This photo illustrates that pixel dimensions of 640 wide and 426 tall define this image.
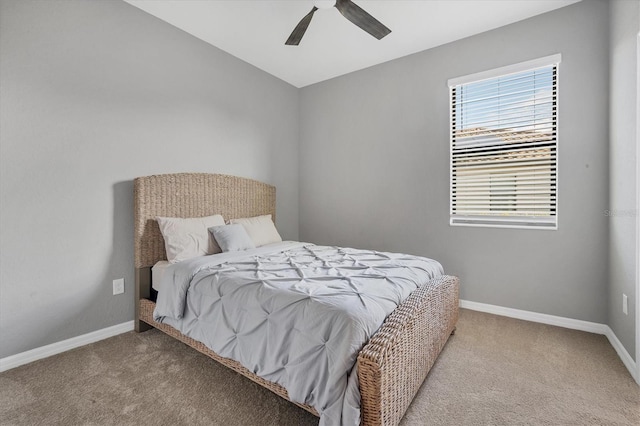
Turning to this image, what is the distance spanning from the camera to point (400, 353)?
4.56ft

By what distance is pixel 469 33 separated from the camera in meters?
2.93

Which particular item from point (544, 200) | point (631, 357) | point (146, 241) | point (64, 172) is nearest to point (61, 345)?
point (146, 241)

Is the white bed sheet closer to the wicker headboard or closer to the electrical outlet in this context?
the wicker headboard

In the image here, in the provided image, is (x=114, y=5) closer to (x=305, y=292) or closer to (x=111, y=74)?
(x=111, y=74)

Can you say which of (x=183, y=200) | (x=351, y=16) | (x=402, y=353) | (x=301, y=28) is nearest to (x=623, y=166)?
(x=402, y=353)

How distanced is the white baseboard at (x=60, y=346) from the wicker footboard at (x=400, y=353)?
0.52 metres

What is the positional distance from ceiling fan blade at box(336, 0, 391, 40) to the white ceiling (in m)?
0.28

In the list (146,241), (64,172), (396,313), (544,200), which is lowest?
(396,313)

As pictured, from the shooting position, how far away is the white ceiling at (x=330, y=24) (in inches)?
98.7

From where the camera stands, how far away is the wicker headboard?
8.38 ft

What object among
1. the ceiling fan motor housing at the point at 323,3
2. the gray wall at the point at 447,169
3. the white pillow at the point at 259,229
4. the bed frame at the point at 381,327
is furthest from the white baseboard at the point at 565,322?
the ceiling fan motor housing at the point at 323,3

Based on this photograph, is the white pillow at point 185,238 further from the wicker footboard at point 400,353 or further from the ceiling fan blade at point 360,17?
the ceiling fan blade at point 360,17

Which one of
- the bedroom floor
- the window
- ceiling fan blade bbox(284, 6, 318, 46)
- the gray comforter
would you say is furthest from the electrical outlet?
the window

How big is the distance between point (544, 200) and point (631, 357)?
4.20 ft
